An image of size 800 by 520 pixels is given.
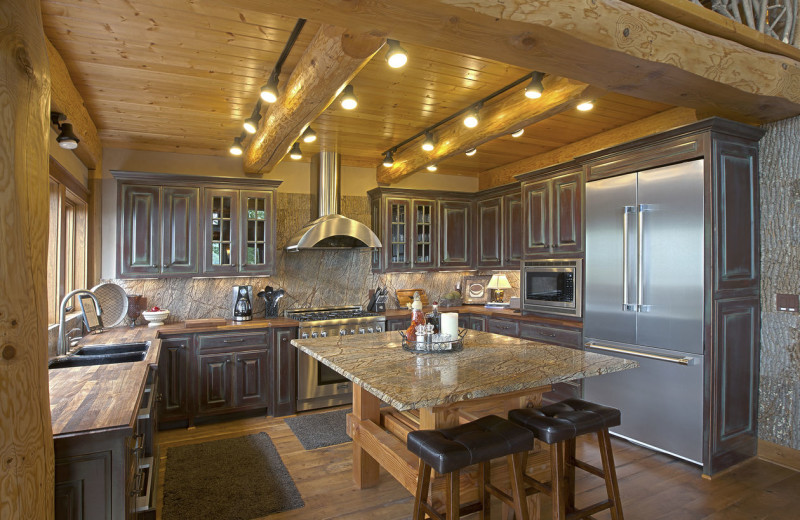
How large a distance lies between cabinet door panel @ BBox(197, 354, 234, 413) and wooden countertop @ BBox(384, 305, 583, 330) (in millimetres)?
1714

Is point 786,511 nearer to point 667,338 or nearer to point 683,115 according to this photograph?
point 667,338

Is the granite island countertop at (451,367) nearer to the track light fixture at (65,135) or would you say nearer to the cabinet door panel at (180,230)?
the track light fixture at (65,135)

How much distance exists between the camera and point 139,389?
2.07 meters

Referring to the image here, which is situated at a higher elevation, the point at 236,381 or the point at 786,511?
the point at 236,381

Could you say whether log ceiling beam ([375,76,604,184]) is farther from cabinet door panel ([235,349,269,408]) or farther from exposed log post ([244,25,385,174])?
cabinet door panel ([235,349,269,408])

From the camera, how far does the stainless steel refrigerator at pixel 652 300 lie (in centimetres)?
318

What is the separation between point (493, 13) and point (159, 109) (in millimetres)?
2984

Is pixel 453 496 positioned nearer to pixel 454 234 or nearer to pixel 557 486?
pixel 557 486

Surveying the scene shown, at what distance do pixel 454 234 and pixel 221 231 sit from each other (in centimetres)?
279

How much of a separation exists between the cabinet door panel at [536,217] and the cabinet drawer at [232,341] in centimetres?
284

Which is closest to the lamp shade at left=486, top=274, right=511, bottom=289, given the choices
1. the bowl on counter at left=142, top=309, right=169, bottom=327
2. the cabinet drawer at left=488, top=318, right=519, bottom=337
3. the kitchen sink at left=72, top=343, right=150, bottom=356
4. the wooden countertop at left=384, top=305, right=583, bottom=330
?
the wooden countertop at left=384, top=305, right=583, bottom=330

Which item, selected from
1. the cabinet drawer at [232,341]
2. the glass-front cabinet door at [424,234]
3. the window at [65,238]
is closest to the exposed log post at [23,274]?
the window at [65,238]

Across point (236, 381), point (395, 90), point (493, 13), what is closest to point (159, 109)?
point (395, 90)

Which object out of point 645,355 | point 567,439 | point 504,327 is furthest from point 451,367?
point 504,327
